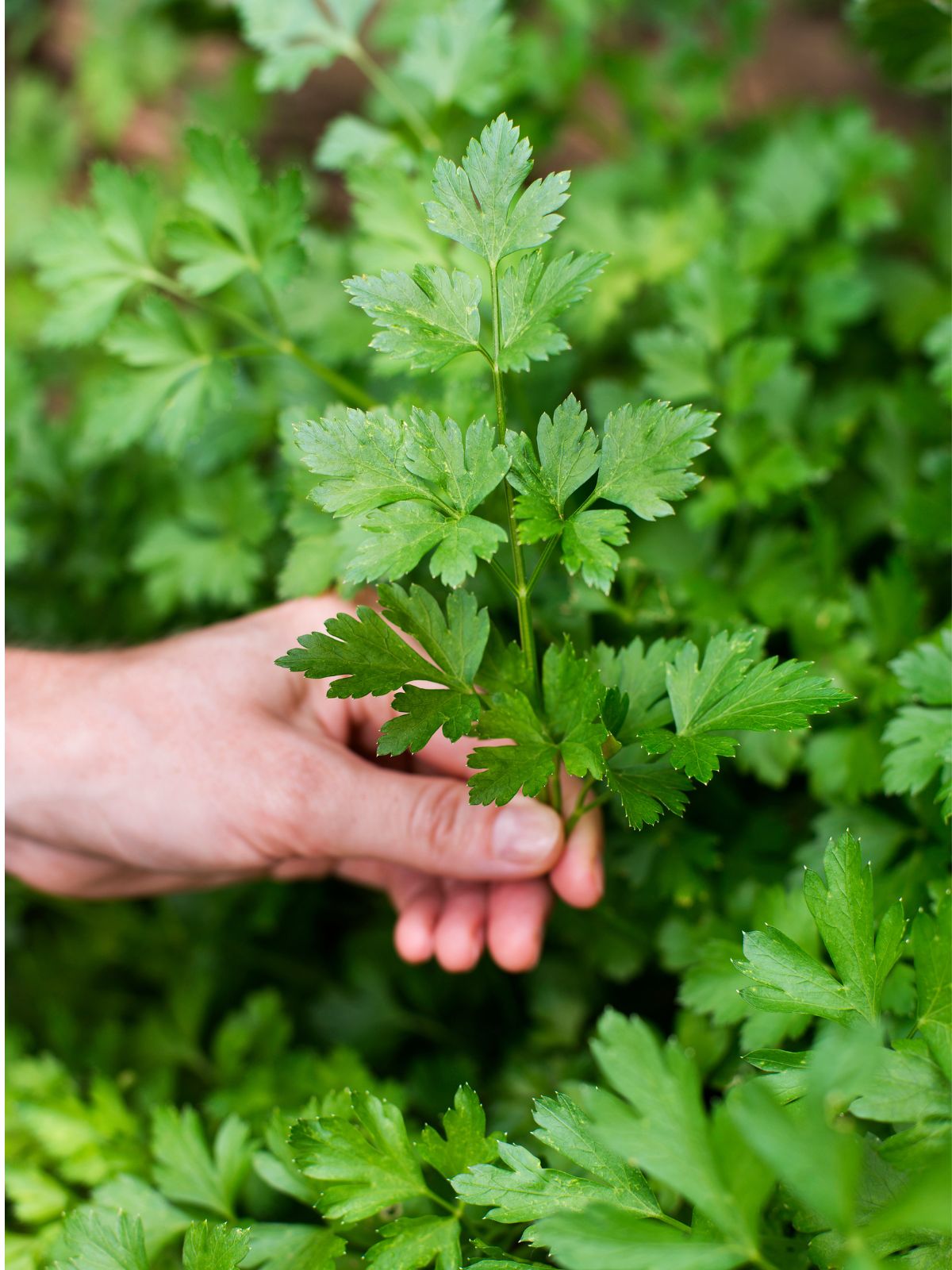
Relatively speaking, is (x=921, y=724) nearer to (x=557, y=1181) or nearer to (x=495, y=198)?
(x=557, y=1181)

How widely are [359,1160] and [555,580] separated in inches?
29.4

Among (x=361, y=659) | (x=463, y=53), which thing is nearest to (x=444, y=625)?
(x=361, y=659)

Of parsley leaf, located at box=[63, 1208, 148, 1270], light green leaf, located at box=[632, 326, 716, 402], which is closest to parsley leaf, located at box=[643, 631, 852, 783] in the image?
light green leaf, located at box=[632, 326, 716, 402]

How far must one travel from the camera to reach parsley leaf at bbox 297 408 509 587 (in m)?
0.94

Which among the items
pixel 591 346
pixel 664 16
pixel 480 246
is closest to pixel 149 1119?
pixel 480 246

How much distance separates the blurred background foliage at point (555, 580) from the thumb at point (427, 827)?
222 mm

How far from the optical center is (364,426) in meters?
0.95

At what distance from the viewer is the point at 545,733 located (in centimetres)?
103

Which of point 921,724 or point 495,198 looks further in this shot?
point 921,724

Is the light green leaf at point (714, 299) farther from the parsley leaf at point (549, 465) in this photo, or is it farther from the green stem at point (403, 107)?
the parsley leaf at point (549, 465)

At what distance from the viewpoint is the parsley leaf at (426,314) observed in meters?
0.95

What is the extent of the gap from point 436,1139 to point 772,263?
4.87 ft

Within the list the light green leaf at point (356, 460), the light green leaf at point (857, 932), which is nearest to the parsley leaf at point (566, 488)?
the light green leaf at point (356, 460)

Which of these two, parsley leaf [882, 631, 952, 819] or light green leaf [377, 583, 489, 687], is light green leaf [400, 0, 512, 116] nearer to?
light green leaf [377, 583, 489, 687]
